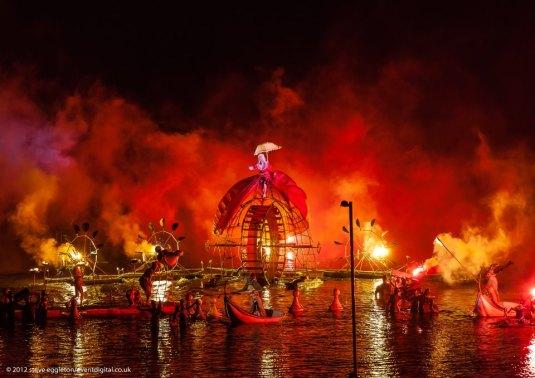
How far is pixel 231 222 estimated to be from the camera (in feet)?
129

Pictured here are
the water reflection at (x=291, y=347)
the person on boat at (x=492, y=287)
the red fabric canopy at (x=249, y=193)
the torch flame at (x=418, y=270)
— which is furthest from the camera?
the red fabric canopy at (x=249, y=193)

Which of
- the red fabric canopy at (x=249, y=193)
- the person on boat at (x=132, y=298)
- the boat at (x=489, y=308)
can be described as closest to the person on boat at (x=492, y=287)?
the boat at (x=489, y=308)

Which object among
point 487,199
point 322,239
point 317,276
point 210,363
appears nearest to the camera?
point 210,363

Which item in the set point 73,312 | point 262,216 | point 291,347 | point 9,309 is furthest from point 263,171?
point 291,347

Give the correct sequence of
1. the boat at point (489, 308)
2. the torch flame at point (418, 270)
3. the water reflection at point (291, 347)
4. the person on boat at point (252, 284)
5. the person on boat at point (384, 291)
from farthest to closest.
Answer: the person on boat at point (252, 284) → the person on boat at point (384, 291) → the torch flame at point (418, 270) → the boat at point (489, 308) → the water reflection at point (291, 347)

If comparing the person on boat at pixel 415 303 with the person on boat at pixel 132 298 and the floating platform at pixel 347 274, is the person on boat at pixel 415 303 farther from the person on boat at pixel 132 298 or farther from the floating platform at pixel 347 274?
the floating platform at pixel 347 274

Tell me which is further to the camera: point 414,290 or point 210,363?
point 414,290

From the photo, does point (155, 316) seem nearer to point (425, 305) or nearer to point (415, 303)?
point (415, 303)

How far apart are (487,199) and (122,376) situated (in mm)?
42479

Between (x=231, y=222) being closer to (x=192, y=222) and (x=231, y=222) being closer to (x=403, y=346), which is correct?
(x=403, y=346)

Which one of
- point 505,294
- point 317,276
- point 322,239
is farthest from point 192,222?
point 505,294

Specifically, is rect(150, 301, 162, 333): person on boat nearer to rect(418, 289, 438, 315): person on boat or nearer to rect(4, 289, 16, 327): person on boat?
rect(4, 289, 16, 327): person on boat

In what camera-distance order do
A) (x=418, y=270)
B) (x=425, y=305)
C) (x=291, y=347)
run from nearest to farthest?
1. (x=291, y=347)
2. (x=425, y=305)
3. (x=418, y=270)

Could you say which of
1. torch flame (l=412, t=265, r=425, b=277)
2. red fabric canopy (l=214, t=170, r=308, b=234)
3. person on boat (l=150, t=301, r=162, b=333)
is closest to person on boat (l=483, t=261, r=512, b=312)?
torch flame (l=412, t=265, r=425, b=277)
